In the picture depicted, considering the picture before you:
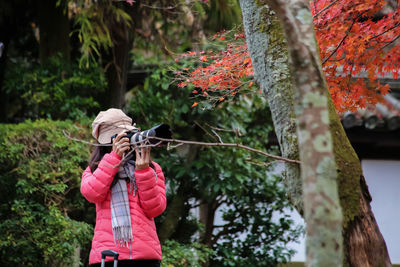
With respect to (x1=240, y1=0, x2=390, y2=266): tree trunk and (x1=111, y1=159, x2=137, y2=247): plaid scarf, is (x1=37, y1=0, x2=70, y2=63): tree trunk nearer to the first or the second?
(x1=111, y1=159, x2=137, y2=247): plaid scarf

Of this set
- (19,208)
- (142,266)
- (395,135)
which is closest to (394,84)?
(395,135)

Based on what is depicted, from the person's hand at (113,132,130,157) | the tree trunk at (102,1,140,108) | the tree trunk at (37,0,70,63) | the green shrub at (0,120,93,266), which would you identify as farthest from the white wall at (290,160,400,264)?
the person's hand at (113,132,130,157)

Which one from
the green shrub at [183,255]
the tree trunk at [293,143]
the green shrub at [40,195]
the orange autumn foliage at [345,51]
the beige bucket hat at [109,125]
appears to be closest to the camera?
the tree trunk at [293,143]

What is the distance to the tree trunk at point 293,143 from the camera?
278cm

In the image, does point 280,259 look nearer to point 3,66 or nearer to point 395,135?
point 395,135

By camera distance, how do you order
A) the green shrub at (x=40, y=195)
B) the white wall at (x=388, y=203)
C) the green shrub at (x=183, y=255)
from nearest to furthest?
the green shrub at (x=40, y=195)
the green shrub at (x=183, y=255)
the white wall at (x=388, y=203)

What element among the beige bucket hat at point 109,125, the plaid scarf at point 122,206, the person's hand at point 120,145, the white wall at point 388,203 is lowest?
→ the plaid scarf at point 122,206

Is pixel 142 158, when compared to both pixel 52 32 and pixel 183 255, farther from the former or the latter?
pixel 52 32

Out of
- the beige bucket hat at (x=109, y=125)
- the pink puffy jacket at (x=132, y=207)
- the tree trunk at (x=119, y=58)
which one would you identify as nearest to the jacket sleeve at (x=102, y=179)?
the pink puffy jacket at (x=132, y=207)

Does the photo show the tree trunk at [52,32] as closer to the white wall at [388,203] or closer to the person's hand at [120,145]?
the person's hand at [120,145]

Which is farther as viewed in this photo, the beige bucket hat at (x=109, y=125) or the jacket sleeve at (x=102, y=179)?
the beige bucket hat at (x=109, y=125)

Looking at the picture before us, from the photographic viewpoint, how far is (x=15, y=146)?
5574mm

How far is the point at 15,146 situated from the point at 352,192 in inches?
156

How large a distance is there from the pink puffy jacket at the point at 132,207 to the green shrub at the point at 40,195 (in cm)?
228
